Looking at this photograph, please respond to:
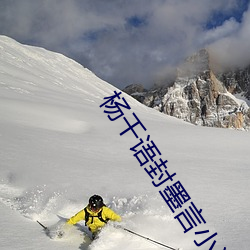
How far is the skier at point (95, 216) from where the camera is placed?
571cm

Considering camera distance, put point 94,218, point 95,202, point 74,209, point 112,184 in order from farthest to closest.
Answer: point 112,184, point 74,209, point 94,218, point 95,202

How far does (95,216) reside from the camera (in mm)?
5793

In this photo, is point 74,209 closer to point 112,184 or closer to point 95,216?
point 95,216

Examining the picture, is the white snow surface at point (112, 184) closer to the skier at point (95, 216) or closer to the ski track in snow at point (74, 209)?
the ski track in snow at point (74, 209)

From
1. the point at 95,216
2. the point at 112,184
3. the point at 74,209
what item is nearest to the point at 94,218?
the point at 95,216

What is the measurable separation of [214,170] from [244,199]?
8.19 feet

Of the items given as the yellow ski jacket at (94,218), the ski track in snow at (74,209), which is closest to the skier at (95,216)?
the yellow ski jacket at (94,218)

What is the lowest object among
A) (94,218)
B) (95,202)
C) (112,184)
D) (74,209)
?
(94,218)

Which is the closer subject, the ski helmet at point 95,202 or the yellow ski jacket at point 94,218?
the ski helmet at point 95,202

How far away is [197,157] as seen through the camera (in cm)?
1125

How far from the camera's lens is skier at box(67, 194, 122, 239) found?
5.71m

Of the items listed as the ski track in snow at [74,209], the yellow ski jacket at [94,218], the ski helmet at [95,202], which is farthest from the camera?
the yellow ski jacket at [94,218]

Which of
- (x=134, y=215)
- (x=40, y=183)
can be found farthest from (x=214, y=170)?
(x=40, y=183)

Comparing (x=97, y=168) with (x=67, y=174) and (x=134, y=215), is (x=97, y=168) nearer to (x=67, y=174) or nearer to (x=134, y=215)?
(x=67, y=174)
